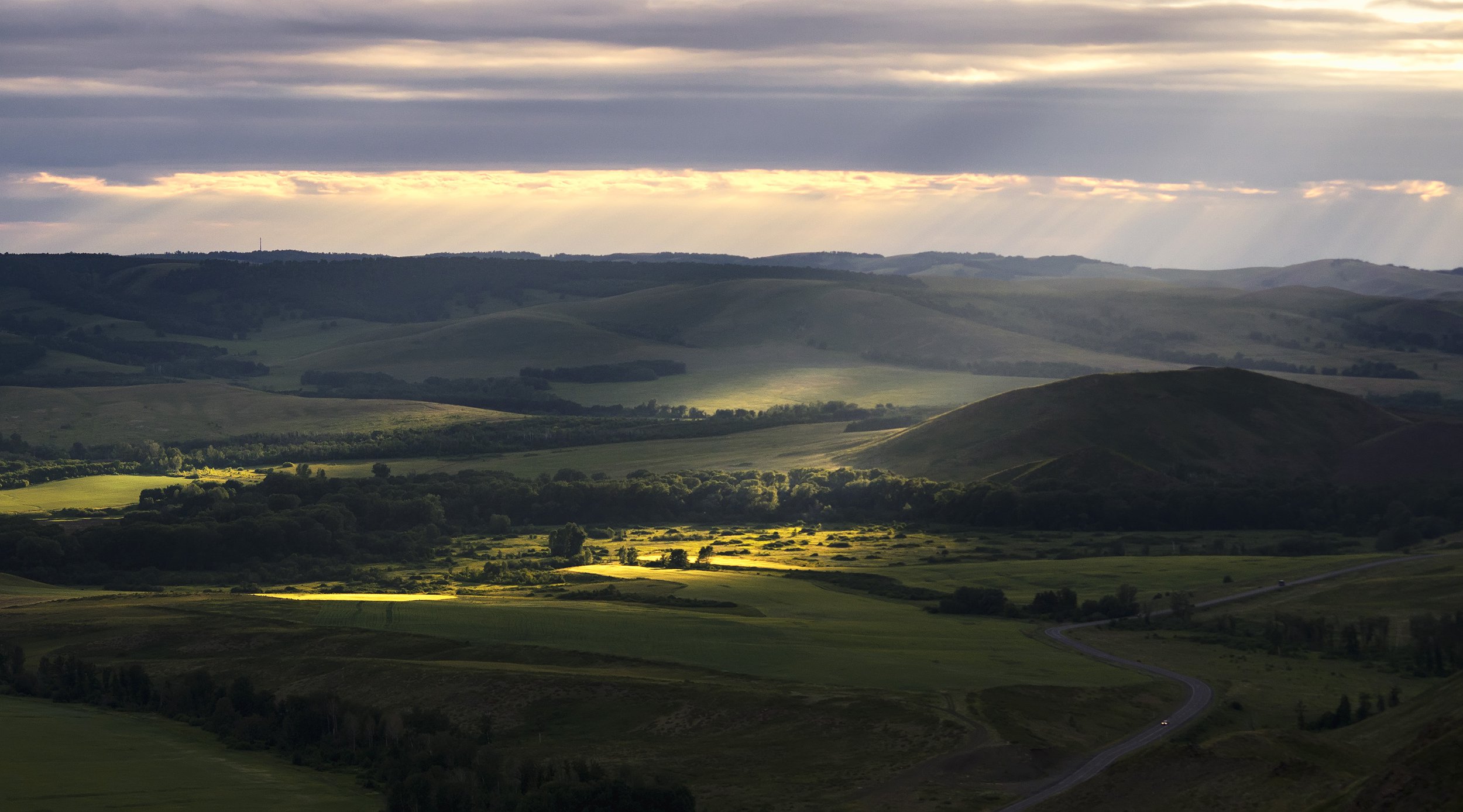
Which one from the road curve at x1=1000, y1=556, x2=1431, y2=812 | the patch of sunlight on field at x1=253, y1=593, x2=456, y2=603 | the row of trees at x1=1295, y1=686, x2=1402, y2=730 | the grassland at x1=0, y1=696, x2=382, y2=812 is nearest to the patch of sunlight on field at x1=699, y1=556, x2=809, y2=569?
the patch of sunlight on field at x1=253, y1=593, x2=456, y2=603

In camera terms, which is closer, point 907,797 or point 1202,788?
point 1202,788

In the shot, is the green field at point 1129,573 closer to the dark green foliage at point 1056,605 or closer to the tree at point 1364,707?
the dark green foliage at point 1056,605

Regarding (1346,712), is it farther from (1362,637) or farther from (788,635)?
(788,635)

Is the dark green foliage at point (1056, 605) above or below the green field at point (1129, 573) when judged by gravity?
below

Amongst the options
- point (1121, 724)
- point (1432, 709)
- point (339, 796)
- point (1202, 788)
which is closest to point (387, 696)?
point (339, 796)

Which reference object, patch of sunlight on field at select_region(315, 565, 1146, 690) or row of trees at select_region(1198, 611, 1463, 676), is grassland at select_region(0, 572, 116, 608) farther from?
row of trees at select_region(1198, 611, 1463, 676)

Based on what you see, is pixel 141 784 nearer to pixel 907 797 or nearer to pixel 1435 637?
pixel 907 797

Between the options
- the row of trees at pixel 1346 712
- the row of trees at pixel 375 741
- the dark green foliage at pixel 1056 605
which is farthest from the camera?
the dark green foliage at pixel 1056 605

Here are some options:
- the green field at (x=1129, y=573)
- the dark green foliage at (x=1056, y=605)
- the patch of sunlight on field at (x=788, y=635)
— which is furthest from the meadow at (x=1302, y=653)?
the dark green foliage at (x=1056, y=605)
